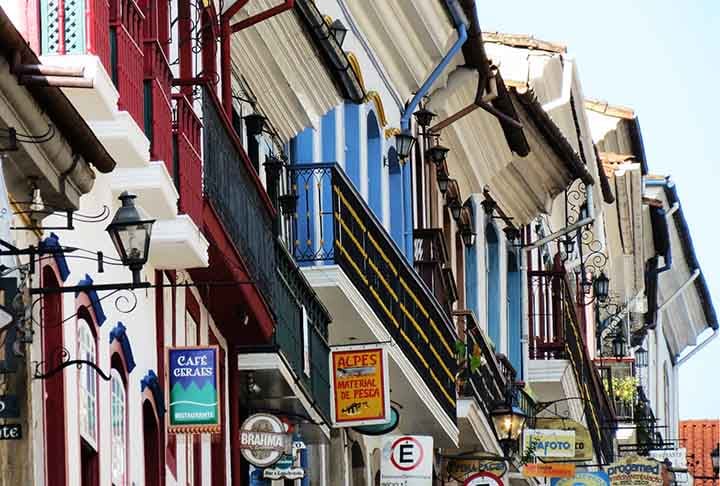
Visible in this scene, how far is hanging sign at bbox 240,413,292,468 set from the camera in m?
18.2

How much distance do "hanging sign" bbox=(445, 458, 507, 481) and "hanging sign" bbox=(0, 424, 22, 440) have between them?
1639 cm

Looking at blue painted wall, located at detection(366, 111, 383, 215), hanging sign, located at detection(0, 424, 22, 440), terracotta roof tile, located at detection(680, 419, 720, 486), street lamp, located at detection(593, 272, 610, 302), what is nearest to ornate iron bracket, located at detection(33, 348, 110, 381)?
hanging sign, located at detection(0, 424, 22, 440)

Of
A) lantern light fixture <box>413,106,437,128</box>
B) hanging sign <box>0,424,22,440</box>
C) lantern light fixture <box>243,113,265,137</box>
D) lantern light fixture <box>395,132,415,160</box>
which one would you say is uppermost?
lantern light fixture <box>413,106,437,128</box>

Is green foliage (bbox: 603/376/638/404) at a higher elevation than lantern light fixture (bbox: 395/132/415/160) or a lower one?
lower

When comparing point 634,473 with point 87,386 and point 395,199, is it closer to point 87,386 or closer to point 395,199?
point 395,199

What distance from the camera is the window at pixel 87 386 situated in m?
13.2

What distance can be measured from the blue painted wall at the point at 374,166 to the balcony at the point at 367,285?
1.18 meters

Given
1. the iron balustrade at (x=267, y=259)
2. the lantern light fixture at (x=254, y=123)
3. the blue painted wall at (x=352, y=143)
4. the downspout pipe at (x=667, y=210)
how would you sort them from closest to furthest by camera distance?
the iron balustrade at (x=267, y=259)
the lantern light fixture at (x=254, y=123)
the blue painted wall at (x=352, y=143)
the downspout pipe at (x=667, y=210)

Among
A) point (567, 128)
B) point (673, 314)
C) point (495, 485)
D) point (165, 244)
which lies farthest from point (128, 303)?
point (673, 314)

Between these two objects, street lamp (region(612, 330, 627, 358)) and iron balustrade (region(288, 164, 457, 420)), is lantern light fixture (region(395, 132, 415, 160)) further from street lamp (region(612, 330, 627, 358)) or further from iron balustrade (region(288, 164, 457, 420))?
street lamp (region(612, 330, 627, 358))

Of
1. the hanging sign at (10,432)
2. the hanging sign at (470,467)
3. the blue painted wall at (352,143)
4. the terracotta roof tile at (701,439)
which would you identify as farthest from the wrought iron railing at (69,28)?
the terracotta roof tile at (701,439)

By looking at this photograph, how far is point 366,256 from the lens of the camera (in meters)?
22.0

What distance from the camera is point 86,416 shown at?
13328mm

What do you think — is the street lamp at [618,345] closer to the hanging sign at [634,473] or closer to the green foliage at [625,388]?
the green foliage at [625,388]
